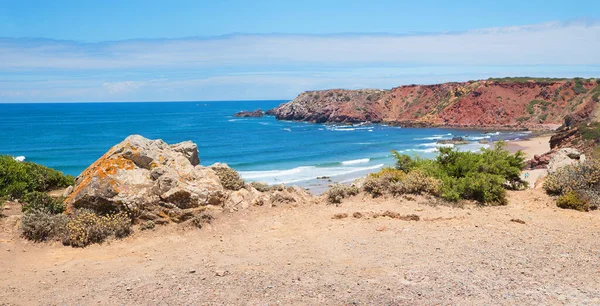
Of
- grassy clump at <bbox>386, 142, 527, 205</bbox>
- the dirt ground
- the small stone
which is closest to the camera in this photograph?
the dirt ground

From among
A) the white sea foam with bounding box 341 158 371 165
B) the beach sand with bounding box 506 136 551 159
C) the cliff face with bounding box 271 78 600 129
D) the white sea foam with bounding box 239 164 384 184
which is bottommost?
the beach sand with bounding box 506 136 551 159

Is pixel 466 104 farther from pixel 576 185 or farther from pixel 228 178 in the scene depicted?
pixel 228 178

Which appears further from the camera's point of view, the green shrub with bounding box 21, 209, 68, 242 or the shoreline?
the shoreline

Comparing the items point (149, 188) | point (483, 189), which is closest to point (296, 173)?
point (483, 189)

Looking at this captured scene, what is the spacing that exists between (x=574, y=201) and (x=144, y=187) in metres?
10.6

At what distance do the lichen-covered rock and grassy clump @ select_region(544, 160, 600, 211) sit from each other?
29.2 ft

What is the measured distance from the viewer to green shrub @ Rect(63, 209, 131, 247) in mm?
9133

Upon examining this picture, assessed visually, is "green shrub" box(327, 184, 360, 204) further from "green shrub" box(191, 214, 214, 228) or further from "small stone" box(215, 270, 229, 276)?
"small stone" box(215, 270, 229, 276)

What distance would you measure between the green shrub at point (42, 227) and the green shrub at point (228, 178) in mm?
4001

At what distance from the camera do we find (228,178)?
484 inches

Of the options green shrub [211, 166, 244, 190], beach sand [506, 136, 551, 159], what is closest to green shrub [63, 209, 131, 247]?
green shrub [211, 166, 244, 190]

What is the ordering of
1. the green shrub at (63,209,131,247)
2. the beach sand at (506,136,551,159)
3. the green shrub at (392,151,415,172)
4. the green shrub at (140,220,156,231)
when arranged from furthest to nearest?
the beach sand at (506,136,551,159) → the green shrub at (392,151,415,172) → the green shrub at (140,220,156,231) → the green shrub at (63,209,131,247)

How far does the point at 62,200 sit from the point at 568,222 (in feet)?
38.3

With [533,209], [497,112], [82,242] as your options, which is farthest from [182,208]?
[497,112]
